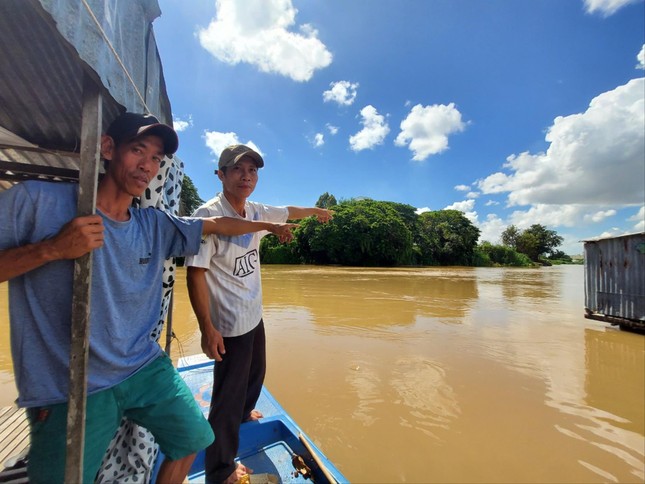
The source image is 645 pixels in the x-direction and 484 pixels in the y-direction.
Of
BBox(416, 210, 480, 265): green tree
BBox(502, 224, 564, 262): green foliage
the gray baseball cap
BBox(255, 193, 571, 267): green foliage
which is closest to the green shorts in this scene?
the gray baseball cap

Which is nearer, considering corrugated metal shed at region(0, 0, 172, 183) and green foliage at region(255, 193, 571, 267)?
corrugated metal shed at region(0, 0, 172, 183)

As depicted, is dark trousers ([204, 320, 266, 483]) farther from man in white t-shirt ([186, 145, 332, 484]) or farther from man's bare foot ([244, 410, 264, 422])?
man's bare foot ([244, 410, 264, 422])

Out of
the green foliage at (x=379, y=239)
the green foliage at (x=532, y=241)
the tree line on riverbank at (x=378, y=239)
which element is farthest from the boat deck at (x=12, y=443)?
the green foliage at (x=532, y=241)

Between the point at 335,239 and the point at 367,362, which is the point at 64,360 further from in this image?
the point at 335,239

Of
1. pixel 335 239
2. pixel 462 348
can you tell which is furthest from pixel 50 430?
pixel 335 239

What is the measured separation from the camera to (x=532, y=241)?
5788cm

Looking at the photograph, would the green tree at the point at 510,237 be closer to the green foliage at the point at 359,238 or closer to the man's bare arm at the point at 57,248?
the green foliage at the point at 359,238

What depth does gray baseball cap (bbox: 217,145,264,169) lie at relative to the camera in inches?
76.7

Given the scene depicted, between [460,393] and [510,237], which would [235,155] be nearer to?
[460,393]

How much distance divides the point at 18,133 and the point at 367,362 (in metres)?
4.76

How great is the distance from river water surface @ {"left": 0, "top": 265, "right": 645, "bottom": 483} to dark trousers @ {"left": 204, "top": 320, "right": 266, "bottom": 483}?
1161mm

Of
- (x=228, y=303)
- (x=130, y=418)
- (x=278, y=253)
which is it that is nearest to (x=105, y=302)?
(x=130, y=418)

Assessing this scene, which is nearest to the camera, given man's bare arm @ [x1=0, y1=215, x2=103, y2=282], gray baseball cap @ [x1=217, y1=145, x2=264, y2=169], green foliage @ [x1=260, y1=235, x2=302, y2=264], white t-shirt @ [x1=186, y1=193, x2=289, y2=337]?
man's bare arm @ [x1=0, y1=215, x2=103, y2=282]

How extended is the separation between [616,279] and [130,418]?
32.2ft
